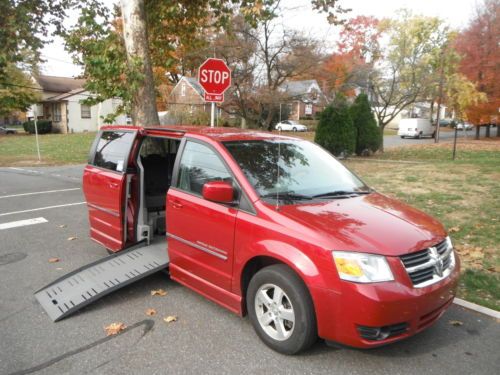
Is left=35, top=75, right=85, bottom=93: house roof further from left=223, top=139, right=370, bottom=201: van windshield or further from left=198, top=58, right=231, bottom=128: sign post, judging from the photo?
left=223, top=139, right=370, bottom=201: van windshield

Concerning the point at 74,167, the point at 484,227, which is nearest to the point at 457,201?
the point at 484,227

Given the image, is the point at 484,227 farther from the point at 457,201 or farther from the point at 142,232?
the point at 142,232

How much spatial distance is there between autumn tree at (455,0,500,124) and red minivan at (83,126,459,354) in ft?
98.3

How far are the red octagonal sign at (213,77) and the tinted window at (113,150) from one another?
269cm

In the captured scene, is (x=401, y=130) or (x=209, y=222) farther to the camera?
(x=401, y=130)

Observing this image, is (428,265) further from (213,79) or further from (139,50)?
(139,50)

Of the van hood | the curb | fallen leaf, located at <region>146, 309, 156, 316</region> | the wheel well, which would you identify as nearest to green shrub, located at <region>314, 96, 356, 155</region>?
the curb

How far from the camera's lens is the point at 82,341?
3.49m

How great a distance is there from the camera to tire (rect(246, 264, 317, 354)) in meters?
3.03

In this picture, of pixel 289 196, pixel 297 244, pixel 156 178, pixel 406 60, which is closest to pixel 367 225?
pixel 297 244

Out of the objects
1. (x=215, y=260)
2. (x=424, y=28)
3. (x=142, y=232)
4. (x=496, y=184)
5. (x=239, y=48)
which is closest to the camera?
(x=215, y=260)

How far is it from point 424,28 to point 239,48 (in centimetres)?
950

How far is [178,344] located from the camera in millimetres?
3424

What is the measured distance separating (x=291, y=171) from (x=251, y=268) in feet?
3.42
